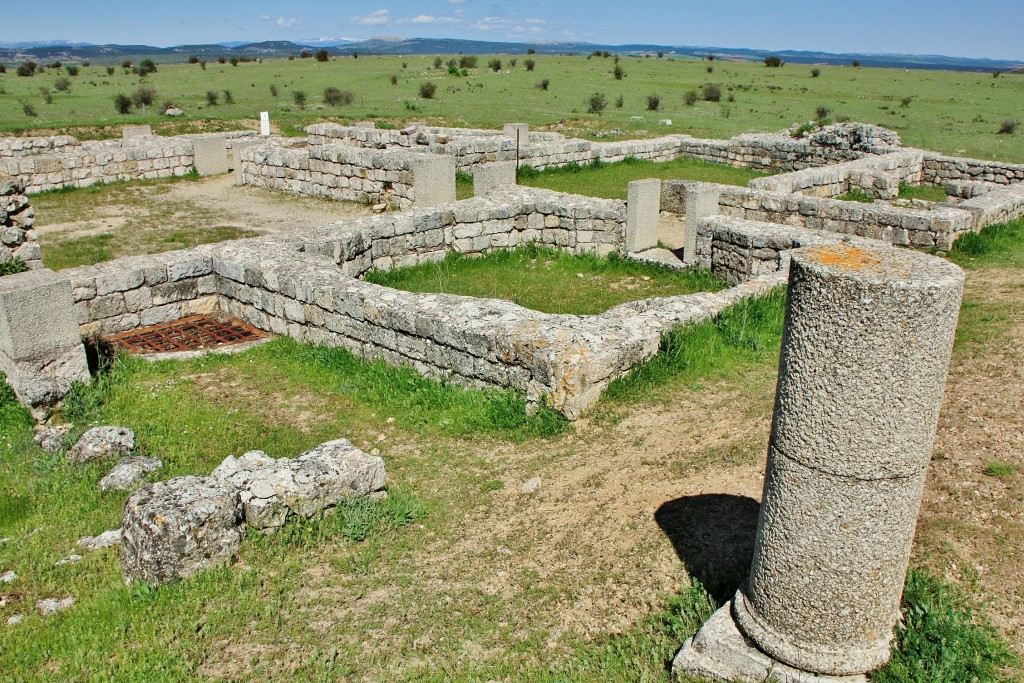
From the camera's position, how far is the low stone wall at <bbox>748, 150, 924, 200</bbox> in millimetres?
16316

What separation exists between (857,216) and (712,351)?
260 inches

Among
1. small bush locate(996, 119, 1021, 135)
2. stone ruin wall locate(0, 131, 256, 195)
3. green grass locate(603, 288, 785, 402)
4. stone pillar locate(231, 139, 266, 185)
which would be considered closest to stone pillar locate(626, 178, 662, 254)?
green grass locate(603, 288, 785, 402)

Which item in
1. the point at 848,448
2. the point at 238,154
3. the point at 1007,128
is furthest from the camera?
the point at 1007,128

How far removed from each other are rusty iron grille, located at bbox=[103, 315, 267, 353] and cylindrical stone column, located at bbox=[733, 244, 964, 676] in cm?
741

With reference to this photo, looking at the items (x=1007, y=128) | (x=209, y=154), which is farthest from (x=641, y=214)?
(x=1007, y=128)

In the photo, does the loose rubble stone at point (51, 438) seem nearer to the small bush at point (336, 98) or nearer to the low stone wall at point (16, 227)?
the low stone wall at point (16, 227)

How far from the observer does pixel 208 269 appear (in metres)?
10.4

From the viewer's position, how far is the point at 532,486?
5965mm

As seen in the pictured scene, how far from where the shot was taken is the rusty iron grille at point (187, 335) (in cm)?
938

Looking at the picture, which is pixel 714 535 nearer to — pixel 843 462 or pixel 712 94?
pixel 843 462

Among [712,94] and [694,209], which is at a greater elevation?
[712,94]

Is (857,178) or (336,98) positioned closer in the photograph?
(857,178)

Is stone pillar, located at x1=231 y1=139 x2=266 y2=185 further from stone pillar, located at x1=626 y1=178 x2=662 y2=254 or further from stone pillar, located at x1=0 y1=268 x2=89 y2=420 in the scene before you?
stone pillar, located at x1=0 y1=268 x2=89 y2=420

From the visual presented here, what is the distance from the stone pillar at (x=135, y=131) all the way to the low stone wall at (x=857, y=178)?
18091 mm
